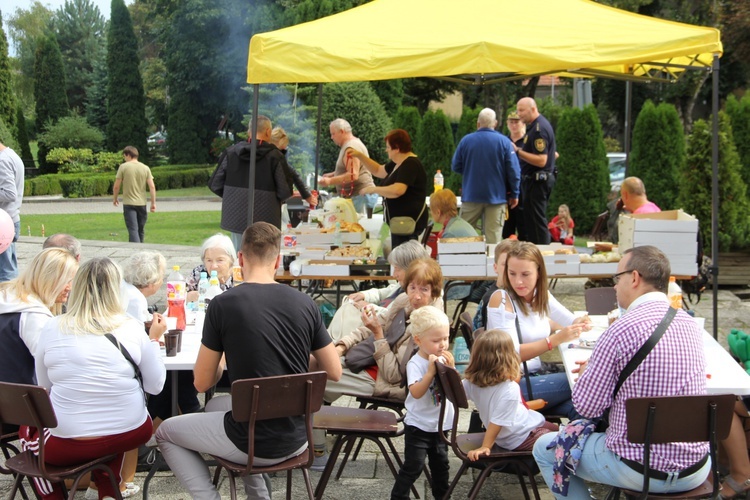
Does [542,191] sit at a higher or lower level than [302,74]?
lower

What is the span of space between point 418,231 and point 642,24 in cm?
269

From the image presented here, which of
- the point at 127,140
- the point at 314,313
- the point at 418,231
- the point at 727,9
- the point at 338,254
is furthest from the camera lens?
the point at 127,140

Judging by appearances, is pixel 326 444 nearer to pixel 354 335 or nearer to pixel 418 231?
pixel 354 335

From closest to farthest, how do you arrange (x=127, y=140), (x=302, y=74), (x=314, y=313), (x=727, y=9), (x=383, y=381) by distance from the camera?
1. (x=314, y=313)
2. (x=383, y=381)
3. (x=302, y=74)
4. (x=727, y=9)
5. (x=127, y=140)

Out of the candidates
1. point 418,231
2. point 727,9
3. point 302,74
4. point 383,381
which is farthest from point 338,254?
point 727,9

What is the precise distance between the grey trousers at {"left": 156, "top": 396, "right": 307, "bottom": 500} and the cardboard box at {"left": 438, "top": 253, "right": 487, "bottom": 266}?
348 centimetres

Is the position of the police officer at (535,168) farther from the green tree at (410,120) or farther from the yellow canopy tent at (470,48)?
the green tree at (410,120)

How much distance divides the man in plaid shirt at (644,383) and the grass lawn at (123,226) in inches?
490

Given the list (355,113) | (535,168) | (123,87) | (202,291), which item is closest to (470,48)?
(202,291)

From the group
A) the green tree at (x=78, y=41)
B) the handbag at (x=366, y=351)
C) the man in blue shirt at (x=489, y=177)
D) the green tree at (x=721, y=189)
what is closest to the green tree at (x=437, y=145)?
the green tree at (x=721, y=189)

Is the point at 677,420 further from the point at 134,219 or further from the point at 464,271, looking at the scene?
the point at 134,219

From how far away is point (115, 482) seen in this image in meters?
3.61

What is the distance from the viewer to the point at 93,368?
352 centimetres

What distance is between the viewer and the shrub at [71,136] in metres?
33.3
